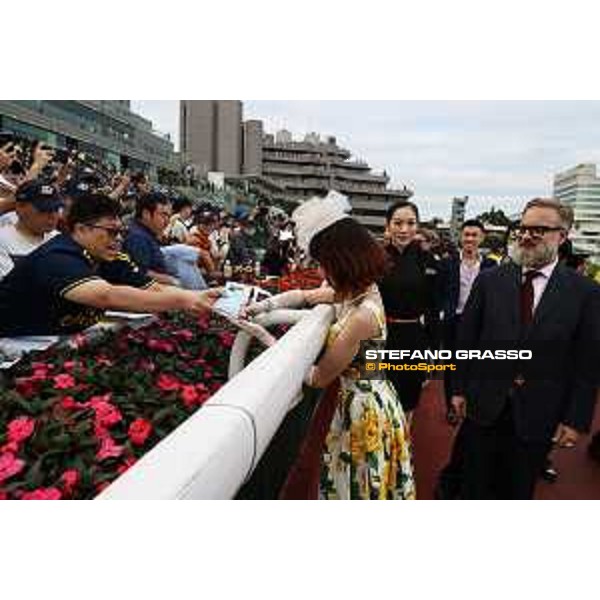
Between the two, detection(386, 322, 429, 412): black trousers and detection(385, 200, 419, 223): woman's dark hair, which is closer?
detection(386, 322, 429, 412): black trousers

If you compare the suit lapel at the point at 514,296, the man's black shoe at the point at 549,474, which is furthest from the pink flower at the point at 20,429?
the man's black shoe at the point at 549,474

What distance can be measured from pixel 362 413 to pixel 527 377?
0.54m

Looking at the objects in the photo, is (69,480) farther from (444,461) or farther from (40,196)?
(444,461)

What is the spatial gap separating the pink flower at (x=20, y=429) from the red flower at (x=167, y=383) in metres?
0.37

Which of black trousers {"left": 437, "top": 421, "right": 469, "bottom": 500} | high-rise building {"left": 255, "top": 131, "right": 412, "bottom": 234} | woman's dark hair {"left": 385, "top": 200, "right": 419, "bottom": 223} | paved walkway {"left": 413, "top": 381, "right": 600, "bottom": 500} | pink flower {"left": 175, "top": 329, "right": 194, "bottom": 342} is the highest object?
high-rise building {"left": 255, "top": 131, "right": 412, "bottom": 234}

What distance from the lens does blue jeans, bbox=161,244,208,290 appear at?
328cm

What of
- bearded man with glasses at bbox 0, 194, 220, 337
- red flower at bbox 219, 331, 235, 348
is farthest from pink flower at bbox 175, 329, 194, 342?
bearded man with glasses at bbox 0, 194, 220, 337

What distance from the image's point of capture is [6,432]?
4.66 feet

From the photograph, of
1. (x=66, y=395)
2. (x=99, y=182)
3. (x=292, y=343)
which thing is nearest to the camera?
(x=292, y=343)

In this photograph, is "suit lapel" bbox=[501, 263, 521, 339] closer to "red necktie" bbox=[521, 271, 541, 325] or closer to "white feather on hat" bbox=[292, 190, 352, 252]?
"red necktie" bbox=[521, 271, 541, 325]

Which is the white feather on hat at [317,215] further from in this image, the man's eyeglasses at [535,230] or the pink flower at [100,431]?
the pink flower at [100,431]

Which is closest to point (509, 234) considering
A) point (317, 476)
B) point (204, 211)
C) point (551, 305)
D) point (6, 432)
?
point (551, 305)

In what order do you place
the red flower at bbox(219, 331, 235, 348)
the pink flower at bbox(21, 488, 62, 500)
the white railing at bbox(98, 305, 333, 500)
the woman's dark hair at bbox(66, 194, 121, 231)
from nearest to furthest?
the white railing at bbox(98, 305, 333, 500) < the pink flower at bbox(21, 488, 62, 500) < the woman's dark hair at bbox(66, 194, 121, 231) < the red flower at bbox(219, 331, 235, 348)

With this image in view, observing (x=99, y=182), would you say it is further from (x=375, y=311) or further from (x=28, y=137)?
(x=375, y=311)
